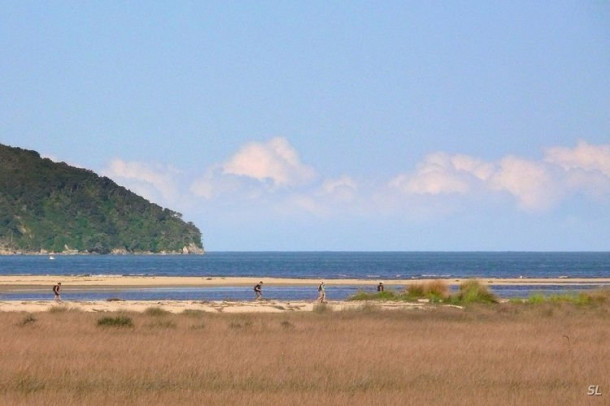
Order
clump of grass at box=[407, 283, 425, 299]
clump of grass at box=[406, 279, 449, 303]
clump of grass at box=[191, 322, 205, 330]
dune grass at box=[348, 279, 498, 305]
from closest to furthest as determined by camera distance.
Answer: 1. clump of grass at box=[191, 322, 205, 330]
2. dune grass at box=[348, 279, 498, 305]
3. clump of grass at box=[406, 279, 449, 303]
4. clump of grass at box=[407, 283, 425, 299]

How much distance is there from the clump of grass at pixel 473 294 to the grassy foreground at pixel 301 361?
12384mm

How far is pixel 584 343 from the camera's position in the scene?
2606 centimetres

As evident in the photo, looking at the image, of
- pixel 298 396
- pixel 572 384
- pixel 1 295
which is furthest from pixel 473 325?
pixel 1 295

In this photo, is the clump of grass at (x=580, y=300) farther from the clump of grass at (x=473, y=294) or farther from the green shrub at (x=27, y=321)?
the green shrub at (x=27, y=321)

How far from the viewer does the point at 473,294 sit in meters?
47.4

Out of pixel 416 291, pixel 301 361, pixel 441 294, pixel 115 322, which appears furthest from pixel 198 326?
pixel 416 291

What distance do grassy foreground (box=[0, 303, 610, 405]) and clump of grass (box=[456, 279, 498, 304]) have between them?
40.6 feet

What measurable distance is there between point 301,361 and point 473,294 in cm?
2650

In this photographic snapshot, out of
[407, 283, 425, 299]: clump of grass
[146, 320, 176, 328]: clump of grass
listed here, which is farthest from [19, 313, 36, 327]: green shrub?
[407, 283, 425, 299]: clump of grass

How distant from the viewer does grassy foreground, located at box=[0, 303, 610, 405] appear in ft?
57.0

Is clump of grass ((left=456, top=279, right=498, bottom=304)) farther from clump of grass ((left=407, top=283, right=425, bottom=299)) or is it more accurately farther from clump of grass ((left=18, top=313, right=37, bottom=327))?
clump of grass ((left=18, top=313, right=37, bottom=327))

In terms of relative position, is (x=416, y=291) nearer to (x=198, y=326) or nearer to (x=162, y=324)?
(x=162, y=324)

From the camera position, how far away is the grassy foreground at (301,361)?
1736cm

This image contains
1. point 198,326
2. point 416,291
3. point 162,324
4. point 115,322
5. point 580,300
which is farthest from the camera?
point 416,291
